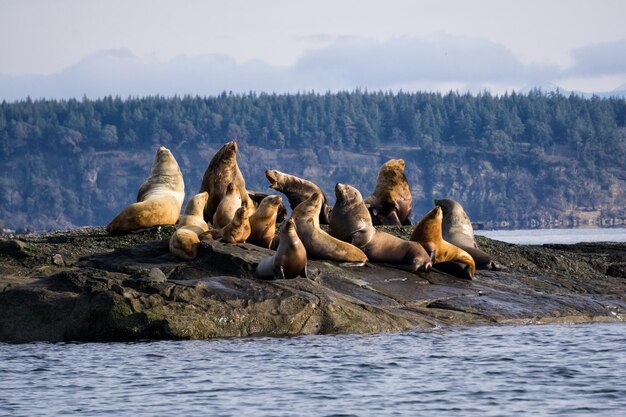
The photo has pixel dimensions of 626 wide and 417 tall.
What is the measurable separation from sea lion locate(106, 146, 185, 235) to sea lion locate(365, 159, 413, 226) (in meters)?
3.65

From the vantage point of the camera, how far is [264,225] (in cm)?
1905

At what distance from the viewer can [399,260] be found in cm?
1844

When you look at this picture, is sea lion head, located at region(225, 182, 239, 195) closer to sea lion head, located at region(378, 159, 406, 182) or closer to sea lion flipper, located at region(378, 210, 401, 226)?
sea lion flipper, located at region(378, 210, 401, 226)

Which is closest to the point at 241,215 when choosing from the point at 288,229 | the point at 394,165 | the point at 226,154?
the point at 288,229

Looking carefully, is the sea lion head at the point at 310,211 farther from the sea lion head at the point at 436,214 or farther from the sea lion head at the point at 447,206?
the sea lion head at the point at 447,206

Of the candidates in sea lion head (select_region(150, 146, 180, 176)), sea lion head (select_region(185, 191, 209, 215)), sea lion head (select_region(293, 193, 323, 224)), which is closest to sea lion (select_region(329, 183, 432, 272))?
sea lion head (select_region(293, 193, 323, 224))

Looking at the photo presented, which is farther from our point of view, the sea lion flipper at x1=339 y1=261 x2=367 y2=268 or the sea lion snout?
the sea lion snout

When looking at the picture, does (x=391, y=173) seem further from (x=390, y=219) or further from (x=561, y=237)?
(x=561, y=237)

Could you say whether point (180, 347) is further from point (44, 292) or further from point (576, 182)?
point (576, 182)

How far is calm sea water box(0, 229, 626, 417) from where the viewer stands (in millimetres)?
11656

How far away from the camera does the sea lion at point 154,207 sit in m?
21.4

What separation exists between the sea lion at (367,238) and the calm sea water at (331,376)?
7.83 feet

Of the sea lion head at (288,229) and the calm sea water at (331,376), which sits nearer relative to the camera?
the calm sea water at (331,376)

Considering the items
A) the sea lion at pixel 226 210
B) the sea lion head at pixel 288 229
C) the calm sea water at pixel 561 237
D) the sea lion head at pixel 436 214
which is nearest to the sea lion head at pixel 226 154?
the sea lion at pixel 226 210
